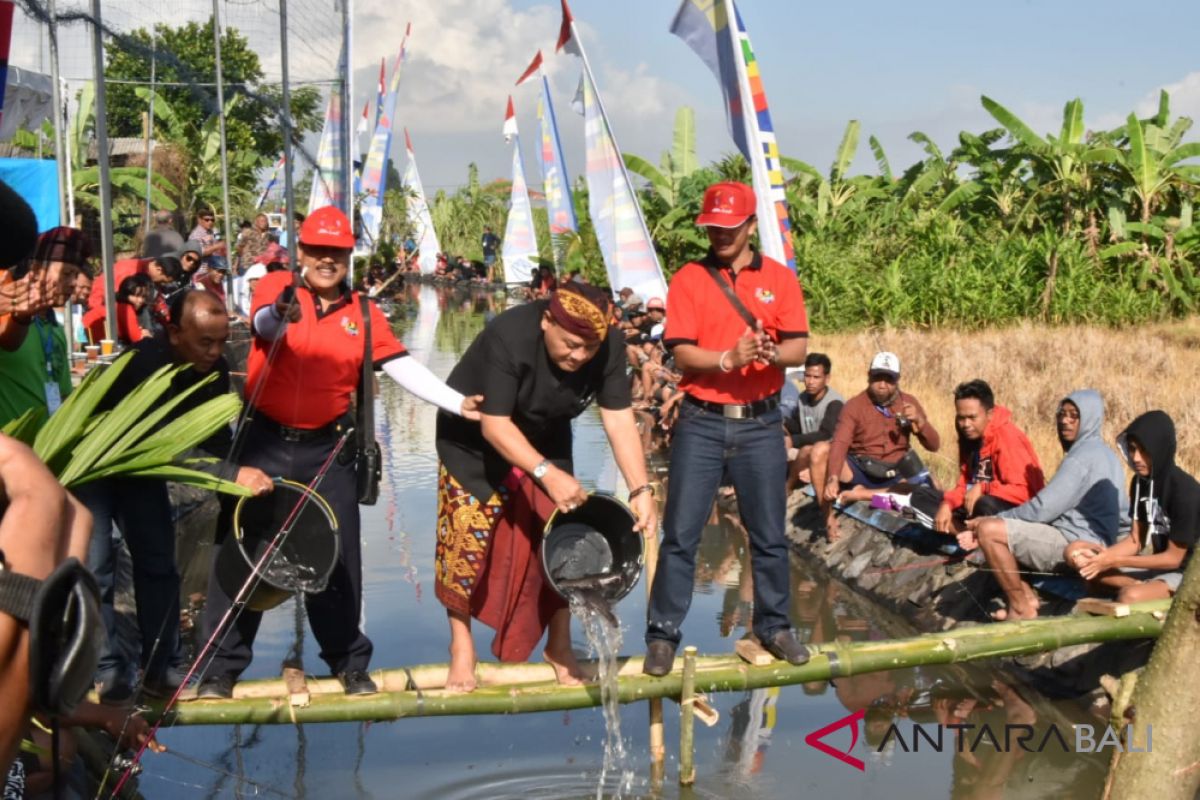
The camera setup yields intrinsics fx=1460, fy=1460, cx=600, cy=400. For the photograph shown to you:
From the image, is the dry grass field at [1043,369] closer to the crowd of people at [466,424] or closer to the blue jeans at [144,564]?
the crowd of people at [466,424]

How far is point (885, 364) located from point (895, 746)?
360 cm

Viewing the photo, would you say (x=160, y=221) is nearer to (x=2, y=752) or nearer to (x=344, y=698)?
(x=344, y=698)

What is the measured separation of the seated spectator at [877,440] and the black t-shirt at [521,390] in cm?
450

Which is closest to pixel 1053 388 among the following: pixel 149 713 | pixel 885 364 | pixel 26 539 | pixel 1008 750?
pixel 885 364

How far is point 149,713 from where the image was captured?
17.2 feet

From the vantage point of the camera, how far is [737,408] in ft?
19.0

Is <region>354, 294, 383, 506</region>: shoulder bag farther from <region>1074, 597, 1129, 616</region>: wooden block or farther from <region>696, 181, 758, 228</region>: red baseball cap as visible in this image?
<region>1074, 597, 1129, 616</region>: wooden block

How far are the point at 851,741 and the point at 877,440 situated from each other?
350 centimetres

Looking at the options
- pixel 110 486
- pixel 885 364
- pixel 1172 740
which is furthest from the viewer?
pixel 885 364

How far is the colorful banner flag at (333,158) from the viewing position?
1327 cm

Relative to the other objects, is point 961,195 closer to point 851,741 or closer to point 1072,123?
point 1072,123

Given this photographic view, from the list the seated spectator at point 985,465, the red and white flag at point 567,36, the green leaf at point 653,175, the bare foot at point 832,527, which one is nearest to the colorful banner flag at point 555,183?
the green leaf at point 653,175

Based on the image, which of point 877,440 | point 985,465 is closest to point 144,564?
point 985,465

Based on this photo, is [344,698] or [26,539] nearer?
[26,539]
